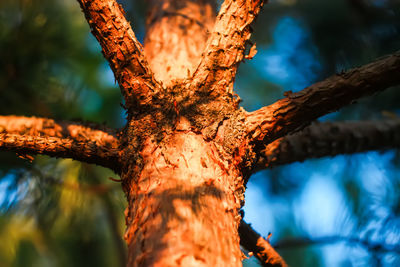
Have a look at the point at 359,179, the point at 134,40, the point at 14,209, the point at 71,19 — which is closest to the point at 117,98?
the point at 71,19

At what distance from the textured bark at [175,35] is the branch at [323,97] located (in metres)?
0.28

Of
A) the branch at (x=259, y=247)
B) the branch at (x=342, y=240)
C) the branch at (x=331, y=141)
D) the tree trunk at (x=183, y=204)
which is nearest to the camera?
the tree trunk at (x=183, y=204)

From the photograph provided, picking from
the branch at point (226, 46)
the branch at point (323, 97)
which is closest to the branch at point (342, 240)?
the branch at point (323, 97)

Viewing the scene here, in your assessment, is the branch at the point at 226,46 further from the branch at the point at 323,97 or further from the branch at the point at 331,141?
the branch at the point at 331,141

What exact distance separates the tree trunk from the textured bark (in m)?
0.27

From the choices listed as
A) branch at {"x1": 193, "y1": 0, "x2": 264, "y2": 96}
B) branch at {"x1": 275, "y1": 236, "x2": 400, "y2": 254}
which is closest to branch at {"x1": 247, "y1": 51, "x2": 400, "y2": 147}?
branch at {"x1": 193, "y1": 0, "x2": 264, "y2": 96}

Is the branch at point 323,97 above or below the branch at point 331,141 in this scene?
below

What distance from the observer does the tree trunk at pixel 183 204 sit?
545mm

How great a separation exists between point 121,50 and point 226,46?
26 centimetres

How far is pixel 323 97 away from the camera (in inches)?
29.5

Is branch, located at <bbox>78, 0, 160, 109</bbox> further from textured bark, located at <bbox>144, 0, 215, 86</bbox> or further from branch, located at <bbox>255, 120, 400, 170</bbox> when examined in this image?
branch, located at <bbox>255, 120, 400, 170</bbox>

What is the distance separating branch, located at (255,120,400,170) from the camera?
1.17 metres

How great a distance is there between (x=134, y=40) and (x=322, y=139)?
35.1 inches

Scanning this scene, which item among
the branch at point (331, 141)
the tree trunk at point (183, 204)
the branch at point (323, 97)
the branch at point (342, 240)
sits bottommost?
the tree trunk at point (183, 204)
